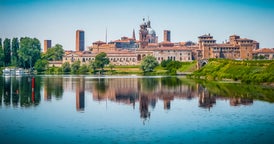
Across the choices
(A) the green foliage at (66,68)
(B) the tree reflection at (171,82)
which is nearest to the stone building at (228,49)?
(A) the green foliage at (66,68)

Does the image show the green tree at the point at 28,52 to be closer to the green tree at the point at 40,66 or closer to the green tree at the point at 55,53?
the green tree at the point at 40,66

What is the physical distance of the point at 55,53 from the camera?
4171 inches

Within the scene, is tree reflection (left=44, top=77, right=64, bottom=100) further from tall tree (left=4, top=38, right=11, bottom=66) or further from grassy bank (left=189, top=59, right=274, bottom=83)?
tall tree (left=4, top=38, right=11, bottom=66)

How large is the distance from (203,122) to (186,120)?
0.79 m

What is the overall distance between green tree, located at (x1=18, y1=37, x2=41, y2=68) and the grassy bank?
3728cm

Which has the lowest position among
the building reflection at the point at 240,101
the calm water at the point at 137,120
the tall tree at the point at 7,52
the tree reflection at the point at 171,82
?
the calm water at the point at 137,120

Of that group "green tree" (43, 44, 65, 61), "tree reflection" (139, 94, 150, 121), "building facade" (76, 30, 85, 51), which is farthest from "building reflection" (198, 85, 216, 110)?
"building facade" (76, 30, 85, 51)

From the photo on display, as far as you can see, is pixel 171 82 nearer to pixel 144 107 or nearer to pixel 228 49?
pixel 144 107

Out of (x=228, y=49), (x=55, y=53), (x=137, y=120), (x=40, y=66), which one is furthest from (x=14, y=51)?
(x=137, y=120)

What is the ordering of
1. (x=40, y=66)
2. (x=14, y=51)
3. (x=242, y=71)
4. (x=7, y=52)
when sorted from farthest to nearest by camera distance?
(x=40, y=66)
(x=14, y=51)
(x=7, y=52)
(x=242, y=71)

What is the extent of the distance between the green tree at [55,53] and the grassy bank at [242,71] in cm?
5295

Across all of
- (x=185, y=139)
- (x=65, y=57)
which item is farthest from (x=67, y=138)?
(x=65, y=57)

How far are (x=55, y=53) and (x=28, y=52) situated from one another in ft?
70.9

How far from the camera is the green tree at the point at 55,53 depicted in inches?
4104
